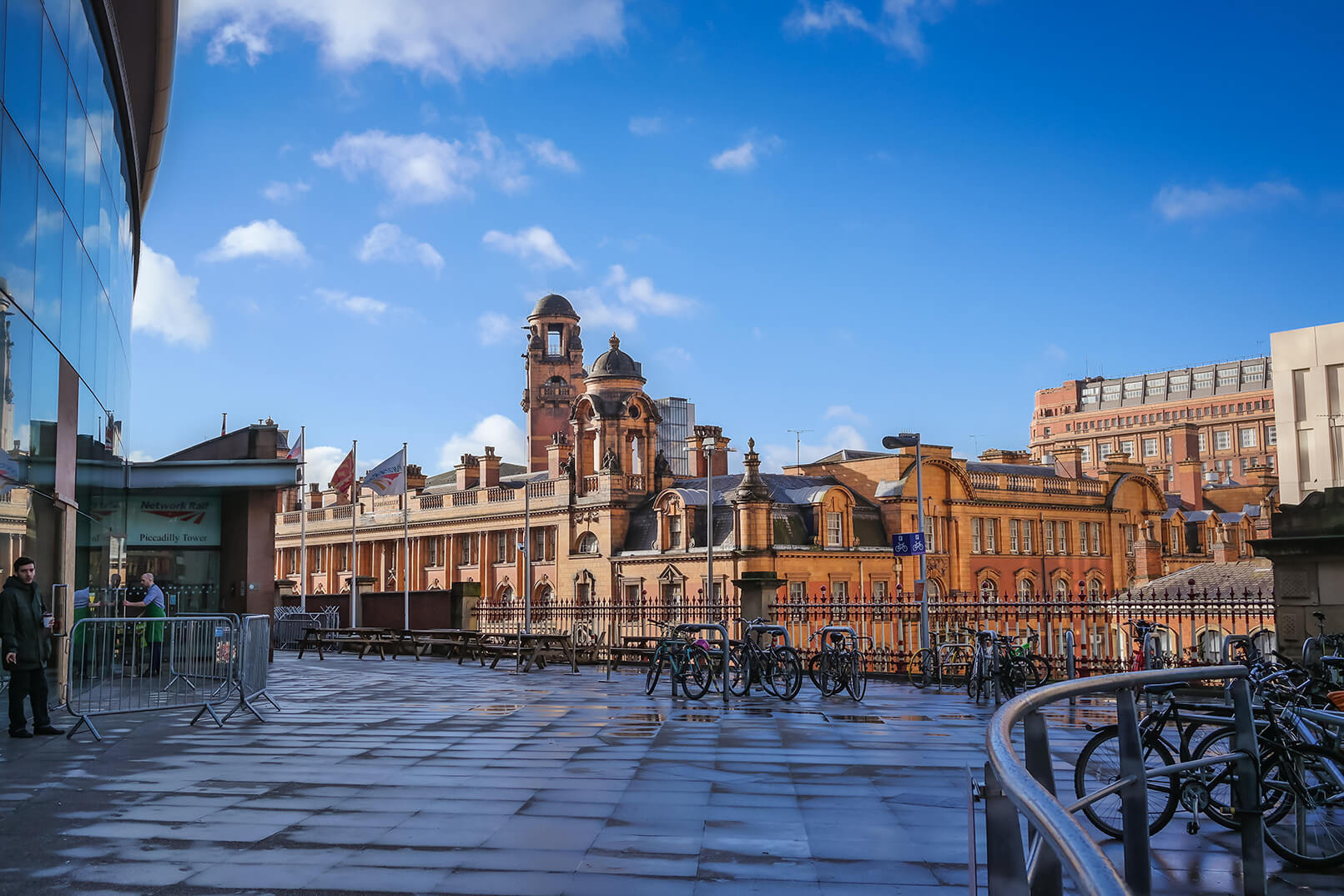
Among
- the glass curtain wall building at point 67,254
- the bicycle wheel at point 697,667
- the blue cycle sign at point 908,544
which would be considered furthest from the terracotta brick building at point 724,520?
the glass curtain wall building at point 67,254

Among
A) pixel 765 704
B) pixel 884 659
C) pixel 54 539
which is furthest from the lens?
pixel 884 659

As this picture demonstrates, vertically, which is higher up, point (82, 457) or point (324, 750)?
point (82, 457)

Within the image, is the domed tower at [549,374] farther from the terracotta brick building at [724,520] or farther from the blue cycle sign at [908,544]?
the blue cycle sign at [908,544]

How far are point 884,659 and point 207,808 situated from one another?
19718 millimetres

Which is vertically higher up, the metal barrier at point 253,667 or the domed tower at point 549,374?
the domed tower at point 549,374

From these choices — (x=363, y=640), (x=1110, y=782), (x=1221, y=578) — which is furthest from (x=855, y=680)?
(x=1221, y=578)

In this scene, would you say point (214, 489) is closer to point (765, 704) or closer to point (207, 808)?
point (765, 704)

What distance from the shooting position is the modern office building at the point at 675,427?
10688 cm

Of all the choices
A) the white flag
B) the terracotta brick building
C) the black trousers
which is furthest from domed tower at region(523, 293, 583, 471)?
the black trousers

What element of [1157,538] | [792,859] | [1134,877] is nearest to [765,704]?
[792,859]

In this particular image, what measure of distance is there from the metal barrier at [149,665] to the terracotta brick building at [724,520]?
4142 cm

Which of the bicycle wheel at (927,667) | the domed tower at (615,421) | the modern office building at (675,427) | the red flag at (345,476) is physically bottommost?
the bicycle wheel at (927,667)

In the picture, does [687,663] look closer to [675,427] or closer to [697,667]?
[697,667]

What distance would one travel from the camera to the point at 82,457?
18.5 meters
